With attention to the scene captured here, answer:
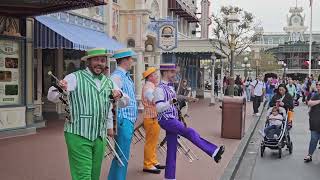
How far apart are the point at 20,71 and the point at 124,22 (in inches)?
327

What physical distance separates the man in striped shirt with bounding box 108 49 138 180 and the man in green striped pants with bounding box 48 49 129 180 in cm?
108

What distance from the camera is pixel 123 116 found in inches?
236

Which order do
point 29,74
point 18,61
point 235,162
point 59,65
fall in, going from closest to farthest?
point 235,162
point 18,61
point 29,74
point 59,65

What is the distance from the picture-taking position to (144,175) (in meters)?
7.62

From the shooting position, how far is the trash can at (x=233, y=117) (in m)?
12.5

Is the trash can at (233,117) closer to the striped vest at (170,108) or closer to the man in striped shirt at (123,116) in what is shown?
the striped vest at (170,108)

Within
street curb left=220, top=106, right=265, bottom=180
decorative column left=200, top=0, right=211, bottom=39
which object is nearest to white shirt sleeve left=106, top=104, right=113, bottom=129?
street curb left=220, top=106, right=265, bottom=180

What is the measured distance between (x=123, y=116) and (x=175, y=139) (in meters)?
0.94

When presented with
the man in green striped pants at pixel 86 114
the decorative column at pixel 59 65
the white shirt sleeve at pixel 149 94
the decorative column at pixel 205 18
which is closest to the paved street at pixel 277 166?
the white shirt sleeve at pixel 149 94

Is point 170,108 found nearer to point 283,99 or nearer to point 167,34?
point 283,99

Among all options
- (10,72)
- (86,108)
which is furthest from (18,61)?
(86,108)

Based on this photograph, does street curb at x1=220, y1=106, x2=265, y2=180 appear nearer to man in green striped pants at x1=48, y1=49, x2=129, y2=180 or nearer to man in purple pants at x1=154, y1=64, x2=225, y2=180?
man in purple pants at x1=154, y1=64, x2=225, y2=180

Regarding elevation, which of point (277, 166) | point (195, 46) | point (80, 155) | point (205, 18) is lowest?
point (277, 166)

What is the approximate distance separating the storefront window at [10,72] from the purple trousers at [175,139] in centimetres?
638
